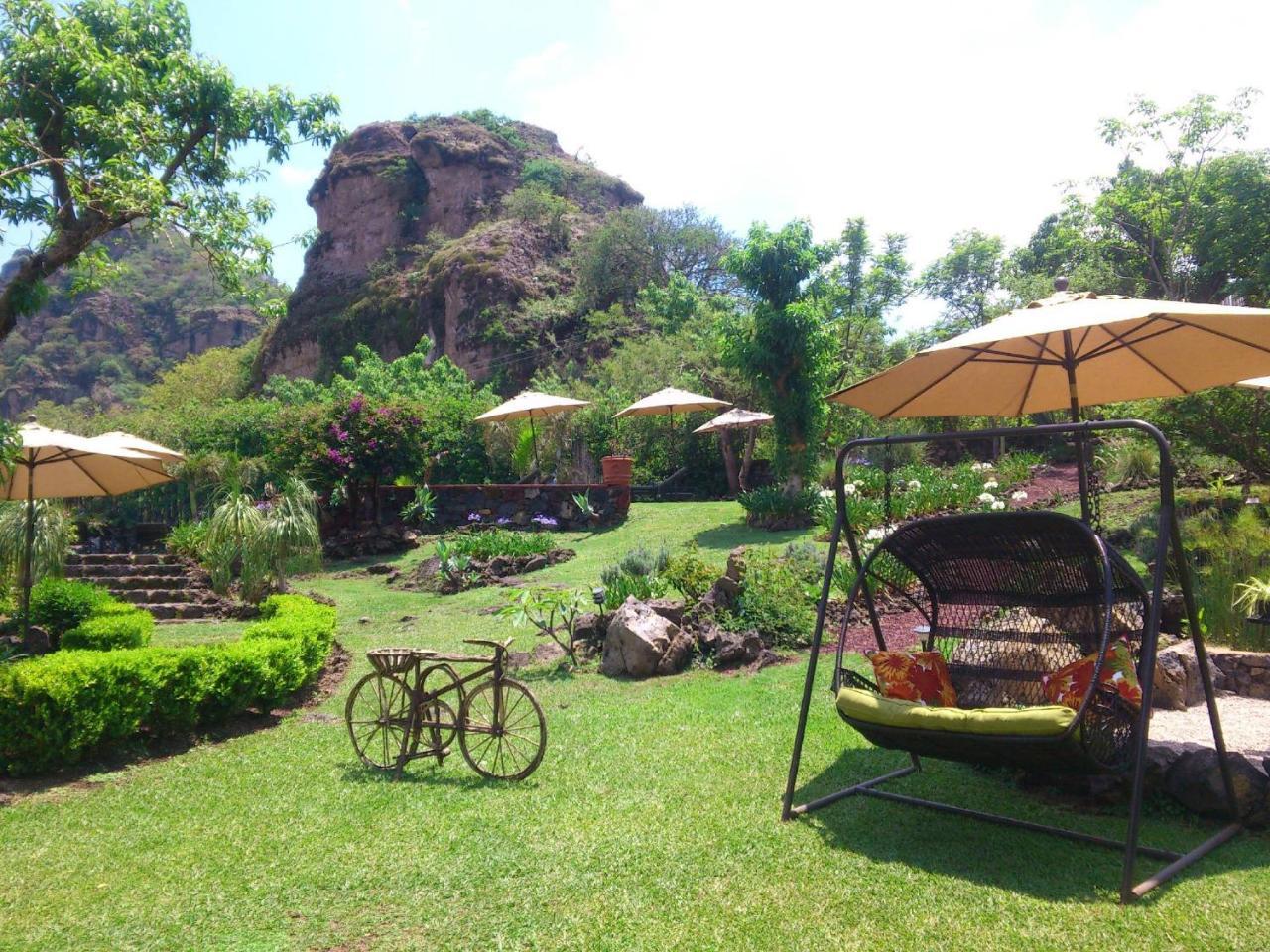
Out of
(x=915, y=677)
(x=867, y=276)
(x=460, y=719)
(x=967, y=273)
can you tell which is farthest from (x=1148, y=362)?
(x=967, y=273)

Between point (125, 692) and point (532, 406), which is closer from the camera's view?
point (125, 692)

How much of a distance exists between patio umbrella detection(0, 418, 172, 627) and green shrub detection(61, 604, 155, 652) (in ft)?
1.49

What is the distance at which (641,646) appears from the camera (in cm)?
694

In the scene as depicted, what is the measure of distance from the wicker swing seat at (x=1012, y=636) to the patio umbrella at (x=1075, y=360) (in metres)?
0.46

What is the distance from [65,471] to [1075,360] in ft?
31.4

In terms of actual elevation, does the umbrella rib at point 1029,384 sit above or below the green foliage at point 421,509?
above

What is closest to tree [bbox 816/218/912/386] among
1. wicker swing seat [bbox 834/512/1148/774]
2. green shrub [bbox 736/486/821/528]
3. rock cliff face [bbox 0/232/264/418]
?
green shrub [bbox 736/486/821/528]

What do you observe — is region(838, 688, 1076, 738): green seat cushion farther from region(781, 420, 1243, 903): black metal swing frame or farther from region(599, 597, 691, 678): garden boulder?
region(599, 597, 691, 678): garden boulder

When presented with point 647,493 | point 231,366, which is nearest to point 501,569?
point 647,493

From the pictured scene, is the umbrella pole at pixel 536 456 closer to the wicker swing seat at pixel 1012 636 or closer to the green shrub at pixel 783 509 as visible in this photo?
the green shrub at pixel 783 509

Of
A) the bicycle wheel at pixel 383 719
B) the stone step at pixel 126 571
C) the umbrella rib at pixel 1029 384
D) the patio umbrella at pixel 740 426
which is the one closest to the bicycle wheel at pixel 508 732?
the bicycle wheel at pixel 383 719

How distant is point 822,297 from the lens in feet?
68.2

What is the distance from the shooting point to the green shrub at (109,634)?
26.4 feet

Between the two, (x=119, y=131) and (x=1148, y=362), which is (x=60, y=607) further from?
(x=1148, y=362)
